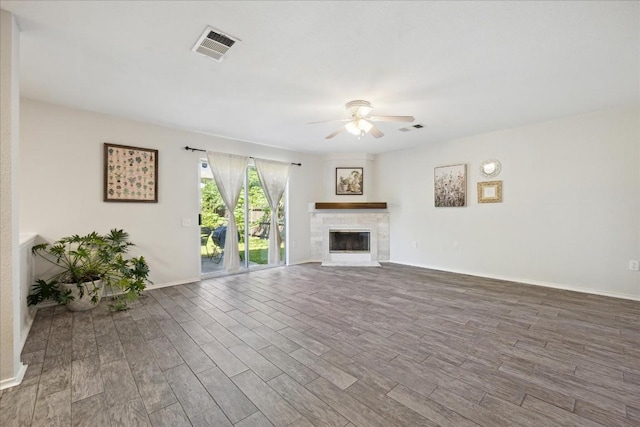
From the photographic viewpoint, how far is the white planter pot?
3068 millimetres

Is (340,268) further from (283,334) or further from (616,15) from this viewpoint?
(616,15)

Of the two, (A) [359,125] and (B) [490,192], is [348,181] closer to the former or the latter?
(B) [490,192]

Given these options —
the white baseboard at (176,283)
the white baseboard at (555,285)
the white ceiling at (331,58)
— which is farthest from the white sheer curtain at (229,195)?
the white baseboard at (555,285)

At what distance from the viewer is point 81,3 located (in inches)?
68.1

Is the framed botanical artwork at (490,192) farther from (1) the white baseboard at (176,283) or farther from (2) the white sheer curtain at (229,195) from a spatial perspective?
(1) the white baseboard at (176,283)

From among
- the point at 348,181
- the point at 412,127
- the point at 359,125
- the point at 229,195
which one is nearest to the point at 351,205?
the point at 348,181

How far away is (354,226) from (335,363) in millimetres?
4196

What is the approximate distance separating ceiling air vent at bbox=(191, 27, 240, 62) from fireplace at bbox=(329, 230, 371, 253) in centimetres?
440

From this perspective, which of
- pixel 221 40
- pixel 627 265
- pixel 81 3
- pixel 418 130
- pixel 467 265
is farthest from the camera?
pixel 467 265

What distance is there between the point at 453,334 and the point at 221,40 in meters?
3.20

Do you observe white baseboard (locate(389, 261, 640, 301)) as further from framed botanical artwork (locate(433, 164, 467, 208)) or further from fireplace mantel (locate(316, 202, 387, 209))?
fireplace mantel (locate(316, 202, 387, 209))

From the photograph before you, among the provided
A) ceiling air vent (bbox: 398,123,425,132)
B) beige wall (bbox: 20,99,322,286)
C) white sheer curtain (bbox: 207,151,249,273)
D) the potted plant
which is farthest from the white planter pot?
ceiling air vent (bbox: 398,123,425,132)

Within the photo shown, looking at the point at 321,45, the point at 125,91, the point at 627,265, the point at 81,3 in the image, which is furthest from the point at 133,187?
the point at 627,265

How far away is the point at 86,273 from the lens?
10.8 ft
